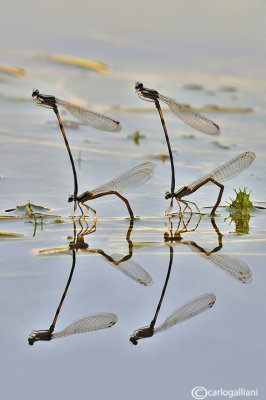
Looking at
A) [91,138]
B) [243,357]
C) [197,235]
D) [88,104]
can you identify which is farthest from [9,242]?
→ [88,104]

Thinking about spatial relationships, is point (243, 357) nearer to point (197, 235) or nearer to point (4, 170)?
point (197, 235)

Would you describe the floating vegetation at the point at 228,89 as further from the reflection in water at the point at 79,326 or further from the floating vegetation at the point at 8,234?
the reflection in water at the point at 79,326

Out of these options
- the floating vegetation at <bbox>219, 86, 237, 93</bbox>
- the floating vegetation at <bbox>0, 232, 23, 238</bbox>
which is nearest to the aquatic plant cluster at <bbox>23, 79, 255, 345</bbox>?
the floating vegetation at <bbox>0, 232, 23, 238</bbox>

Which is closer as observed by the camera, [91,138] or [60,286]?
[60,286]

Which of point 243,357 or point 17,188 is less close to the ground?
point 17,188

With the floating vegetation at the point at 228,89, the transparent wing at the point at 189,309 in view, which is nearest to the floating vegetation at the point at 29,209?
the transparent wing at the point at 189,309
